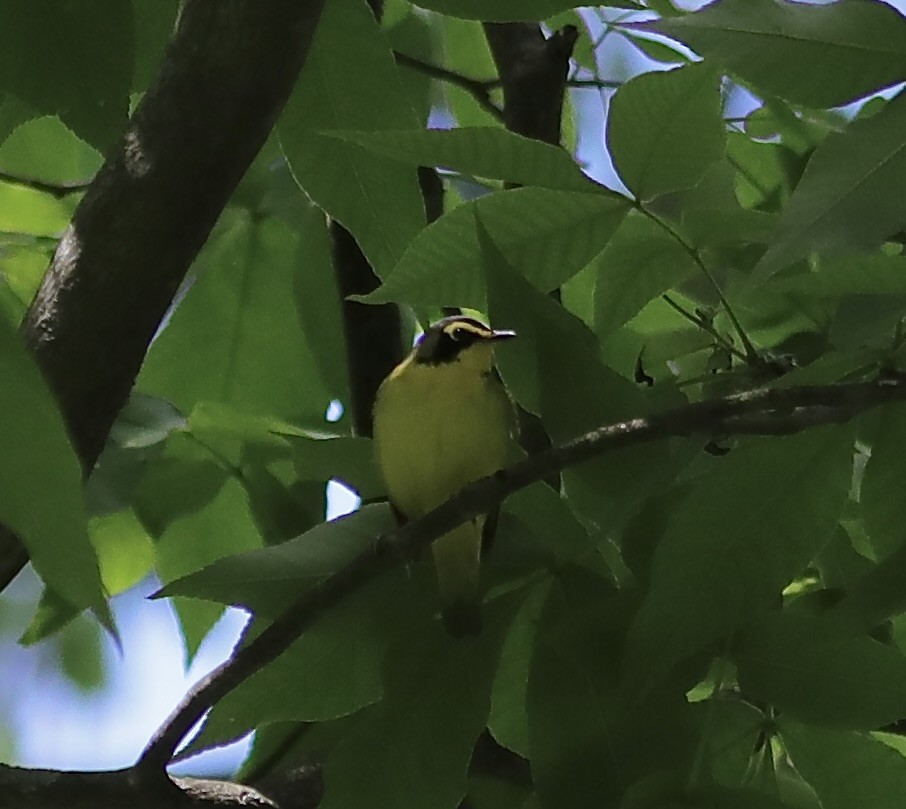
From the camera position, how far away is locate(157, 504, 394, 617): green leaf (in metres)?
0.73

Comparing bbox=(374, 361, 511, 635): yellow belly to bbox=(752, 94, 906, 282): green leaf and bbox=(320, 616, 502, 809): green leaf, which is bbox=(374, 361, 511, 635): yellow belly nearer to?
bbox=(320, 616, 502, 809): green leaf

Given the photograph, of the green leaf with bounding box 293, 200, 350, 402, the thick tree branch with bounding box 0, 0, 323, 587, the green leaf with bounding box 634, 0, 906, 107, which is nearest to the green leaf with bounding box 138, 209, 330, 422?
the green leaf with bounding box 293, 200, 350, 402

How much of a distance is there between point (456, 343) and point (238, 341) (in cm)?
25

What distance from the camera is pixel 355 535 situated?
0.78 meters

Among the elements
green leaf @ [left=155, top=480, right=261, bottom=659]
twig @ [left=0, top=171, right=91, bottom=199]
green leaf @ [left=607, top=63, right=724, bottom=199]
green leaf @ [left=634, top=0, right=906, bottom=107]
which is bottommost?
green leaf @ [left=155, top=480, right=261, bottom=659]

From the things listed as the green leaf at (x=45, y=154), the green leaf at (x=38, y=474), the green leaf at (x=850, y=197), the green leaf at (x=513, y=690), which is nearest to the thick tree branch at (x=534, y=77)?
the green leaf at (x=45, y=154)

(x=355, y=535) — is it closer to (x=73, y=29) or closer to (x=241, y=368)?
(x=73, y=29)

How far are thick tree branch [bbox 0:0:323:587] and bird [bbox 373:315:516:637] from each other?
1.06ft

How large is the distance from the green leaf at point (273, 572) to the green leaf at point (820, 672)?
23 centimetres

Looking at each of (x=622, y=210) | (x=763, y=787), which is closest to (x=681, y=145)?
(x=622, y=210)

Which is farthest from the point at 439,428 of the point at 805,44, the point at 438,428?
the point at 805,44

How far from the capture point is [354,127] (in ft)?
2.62

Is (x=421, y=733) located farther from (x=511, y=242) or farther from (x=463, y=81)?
(x=463, y=81)

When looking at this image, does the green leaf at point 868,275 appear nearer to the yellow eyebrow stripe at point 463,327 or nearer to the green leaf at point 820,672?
the green leaf at point 820,672
